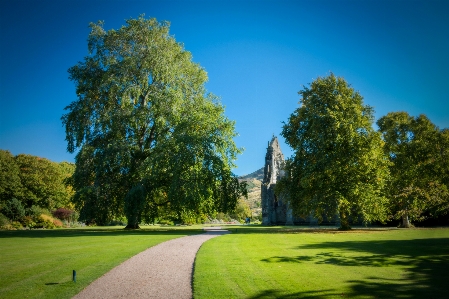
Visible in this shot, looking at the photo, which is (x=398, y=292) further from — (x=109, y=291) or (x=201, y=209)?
(x=201, y=209)

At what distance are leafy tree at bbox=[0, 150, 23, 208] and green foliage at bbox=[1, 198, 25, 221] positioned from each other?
5.78m

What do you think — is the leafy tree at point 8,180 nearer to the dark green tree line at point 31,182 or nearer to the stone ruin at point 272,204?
the dark green tree line at point 31,182

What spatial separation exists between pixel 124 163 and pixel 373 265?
24026mm

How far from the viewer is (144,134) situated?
3241 cm

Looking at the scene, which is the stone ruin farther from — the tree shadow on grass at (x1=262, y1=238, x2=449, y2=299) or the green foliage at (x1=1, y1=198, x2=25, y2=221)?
the tree shadow on grass at (x1=262, y1=238, x2=449, y2=299)

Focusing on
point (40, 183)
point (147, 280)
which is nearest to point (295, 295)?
point (147, 280)

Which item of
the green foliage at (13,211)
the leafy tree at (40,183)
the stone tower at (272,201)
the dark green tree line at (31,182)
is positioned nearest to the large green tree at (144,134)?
the green foliage at (13,211)

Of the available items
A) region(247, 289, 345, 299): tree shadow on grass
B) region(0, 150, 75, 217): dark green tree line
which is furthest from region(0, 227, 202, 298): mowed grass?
region(0, 150, 75, 217): dark green tree line

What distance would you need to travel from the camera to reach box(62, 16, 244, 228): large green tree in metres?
27.5

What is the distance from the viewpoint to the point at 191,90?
3359cm

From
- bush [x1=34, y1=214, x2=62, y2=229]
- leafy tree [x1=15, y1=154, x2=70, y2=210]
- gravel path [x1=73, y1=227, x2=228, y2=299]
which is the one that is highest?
leafy tree [x1=15, y1=154, x2=70, y2=210]

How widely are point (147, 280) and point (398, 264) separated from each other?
766 centimetres

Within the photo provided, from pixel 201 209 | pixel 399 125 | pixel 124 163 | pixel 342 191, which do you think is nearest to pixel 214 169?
pixel 201 209

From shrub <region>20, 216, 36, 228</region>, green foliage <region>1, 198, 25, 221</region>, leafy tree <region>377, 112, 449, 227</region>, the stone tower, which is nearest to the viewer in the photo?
leafy tree <region>377, 112, 449, 227</region>
